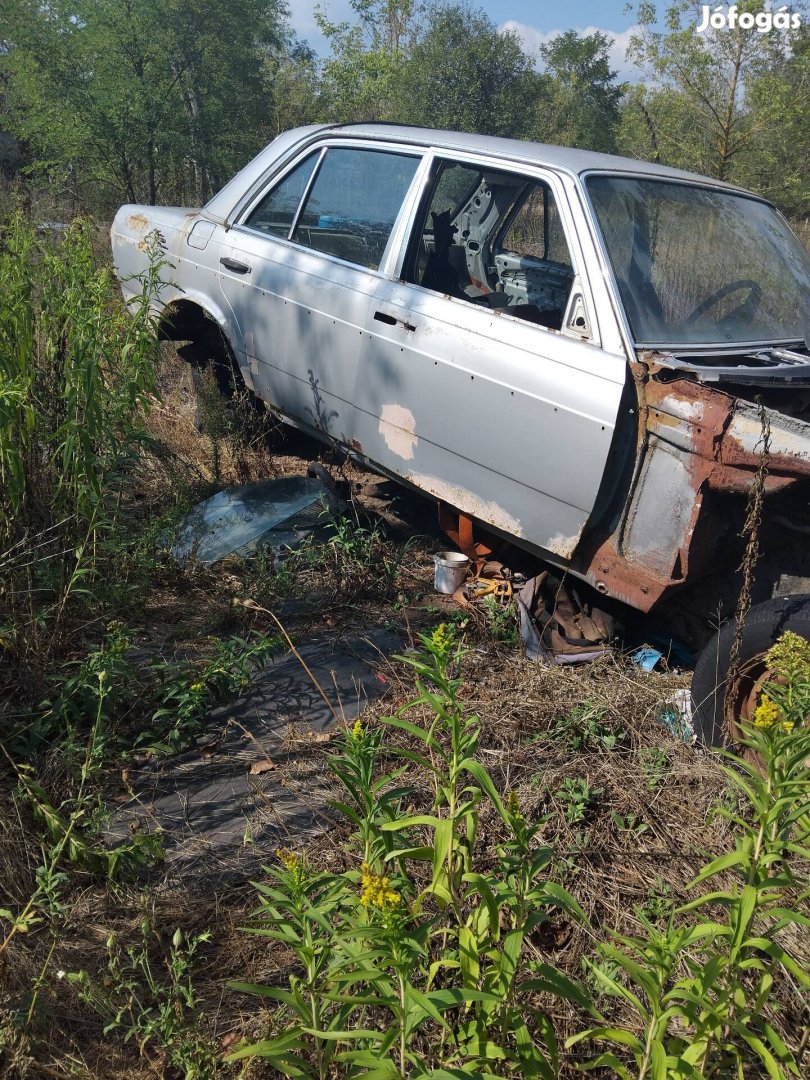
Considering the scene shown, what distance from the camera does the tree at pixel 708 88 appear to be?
35.4 ft

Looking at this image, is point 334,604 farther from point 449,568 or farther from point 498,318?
point 498,318

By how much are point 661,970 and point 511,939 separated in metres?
0.28

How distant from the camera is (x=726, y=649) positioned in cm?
308

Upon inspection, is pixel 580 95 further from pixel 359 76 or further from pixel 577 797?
pixel 577 797

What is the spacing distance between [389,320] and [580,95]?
21.5 meters

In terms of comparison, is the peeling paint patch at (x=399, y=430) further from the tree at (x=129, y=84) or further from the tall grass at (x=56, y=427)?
the tree at (x=129, y=84)

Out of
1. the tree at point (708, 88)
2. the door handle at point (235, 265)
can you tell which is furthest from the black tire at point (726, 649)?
the tree at point (708, 88)

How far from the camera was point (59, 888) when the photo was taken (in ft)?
7.89

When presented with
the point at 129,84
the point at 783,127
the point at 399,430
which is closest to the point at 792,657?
the point at 399,430

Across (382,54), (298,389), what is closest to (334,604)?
(298,389)

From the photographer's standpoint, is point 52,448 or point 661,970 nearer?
point 661,970

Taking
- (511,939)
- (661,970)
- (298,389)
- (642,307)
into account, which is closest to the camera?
(661,970)

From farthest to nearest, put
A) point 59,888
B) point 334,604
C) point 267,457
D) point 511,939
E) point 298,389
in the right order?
1. point 267,457
2. point 298,389
3. point 334,604
4. point 59,888
5. point 511,939

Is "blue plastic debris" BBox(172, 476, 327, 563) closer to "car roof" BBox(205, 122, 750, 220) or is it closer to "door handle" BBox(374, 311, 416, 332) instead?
"door handle" BBox(374, 311, 416, 332)
